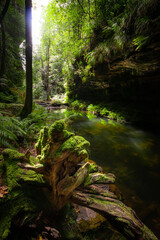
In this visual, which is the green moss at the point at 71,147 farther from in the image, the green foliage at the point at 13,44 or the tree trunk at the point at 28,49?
the green foliage at the point at 13,44

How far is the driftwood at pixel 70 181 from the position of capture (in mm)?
1112

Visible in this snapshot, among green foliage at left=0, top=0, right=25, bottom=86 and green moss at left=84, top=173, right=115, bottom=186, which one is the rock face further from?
green foliage at left=0, top=0, right=25, bottom=86

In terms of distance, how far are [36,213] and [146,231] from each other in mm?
1147

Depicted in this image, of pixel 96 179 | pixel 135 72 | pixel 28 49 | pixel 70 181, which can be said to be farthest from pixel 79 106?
pixel 70 181

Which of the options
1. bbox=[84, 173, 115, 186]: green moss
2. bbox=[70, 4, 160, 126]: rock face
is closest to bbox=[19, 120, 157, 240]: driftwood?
bbox=[84, 173, 115, 186]: green moss

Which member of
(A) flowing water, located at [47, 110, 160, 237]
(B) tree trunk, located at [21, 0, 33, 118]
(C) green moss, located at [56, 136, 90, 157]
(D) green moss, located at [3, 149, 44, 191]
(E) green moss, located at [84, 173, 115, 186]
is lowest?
(A) flowing water, located at [47, 110, 160, 237]

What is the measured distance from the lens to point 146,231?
116 centimetres

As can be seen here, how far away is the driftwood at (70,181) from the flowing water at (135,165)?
851 mm

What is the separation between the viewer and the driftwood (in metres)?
1.11

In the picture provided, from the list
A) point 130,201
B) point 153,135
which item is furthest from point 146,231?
point 153,135

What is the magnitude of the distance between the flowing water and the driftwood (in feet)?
2.79

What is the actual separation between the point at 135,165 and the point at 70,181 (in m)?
2.65

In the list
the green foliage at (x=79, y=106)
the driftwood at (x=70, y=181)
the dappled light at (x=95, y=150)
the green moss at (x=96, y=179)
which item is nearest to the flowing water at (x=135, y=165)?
the dappled light at (x=95, y=150)

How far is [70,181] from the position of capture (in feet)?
3.99
